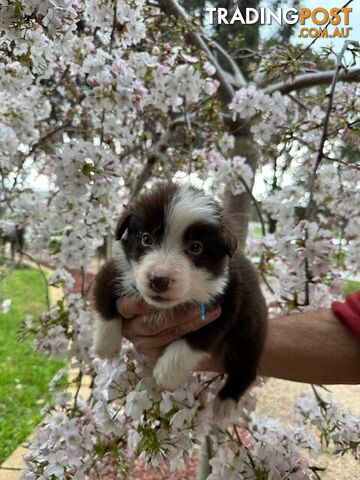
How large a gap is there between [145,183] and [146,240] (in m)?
1.82

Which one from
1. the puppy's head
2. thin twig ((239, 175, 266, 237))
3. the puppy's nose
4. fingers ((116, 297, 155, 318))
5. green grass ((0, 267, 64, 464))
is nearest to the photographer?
the puppy's nose

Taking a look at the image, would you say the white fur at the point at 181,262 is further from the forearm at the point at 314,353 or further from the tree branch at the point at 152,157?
the tree branch at the point at 152,157

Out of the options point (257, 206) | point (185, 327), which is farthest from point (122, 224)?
point (257, 206)

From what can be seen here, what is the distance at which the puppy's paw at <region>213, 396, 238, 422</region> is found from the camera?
6.66 ft

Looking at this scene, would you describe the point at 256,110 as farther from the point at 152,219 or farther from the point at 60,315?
the point at 60,315

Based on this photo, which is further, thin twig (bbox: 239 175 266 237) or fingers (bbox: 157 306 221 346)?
thin twig (bbox: 239 175 266 237)

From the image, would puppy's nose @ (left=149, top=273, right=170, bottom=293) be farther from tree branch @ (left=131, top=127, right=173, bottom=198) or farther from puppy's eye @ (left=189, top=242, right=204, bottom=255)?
tree branch @ (left=131, top=127, right=173, bottom=198)

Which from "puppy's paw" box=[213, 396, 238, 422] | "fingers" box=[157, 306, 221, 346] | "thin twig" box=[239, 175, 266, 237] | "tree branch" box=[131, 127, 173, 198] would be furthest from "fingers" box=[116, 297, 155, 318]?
"tree branch" box=[131, 127, 173, 198]

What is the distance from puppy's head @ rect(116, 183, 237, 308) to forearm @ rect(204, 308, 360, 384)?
0.49 meters

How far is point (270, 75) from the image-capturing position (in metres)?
2.58

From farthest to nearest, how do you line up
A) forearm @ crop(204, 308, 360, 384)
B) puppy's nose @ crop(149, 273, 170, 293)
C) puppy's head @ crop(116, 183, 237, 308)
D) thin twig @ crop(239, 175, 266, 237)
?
1. thin twig @ crop(239, 175, 266, 237)
2. forearm @ crop(204, 308, 360, 384)
3. puppy's head @ crop(116, 183, 237, 308)
4. puppy's nose @ crop(149, 273, 170, 293)

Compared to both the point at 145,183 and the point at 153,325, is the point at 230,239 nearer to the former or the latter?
the point at 153,325

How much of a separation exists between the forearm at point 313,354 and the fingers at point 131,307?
403 mm

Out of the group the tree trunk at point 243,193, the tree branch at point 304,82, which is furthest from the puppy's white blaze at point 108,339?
the tree branch at point 304,82
